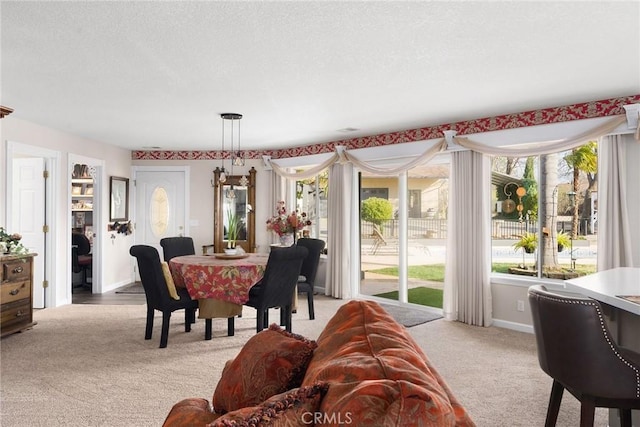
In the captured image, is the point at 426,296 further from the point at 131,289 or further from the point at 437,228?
the point at 131,289

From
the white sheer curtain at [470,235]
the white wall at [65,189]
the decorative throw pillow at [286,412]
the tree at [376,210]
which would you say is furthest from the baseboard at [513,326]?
the white wall at [65,189]

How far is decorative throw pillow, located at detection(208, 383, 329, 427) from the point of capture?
0.91 meters

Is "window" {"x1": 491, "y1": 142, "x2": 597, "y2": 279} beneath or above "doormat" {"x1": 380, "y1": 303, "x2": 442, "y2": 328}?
above

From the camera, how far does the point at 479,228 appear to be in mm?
5055

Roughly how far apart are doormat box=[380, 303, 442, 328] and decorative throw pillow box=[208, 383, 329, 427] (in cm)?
425

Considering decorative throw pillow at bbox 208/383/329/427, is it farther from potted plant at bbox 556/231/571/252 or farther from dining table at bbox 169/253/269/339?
potted plant at bbox 556/231/571/252

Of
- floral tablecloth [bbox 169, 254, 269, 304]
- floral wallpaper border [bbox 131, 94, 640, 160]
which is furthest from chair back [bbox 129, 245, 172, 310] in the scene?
floral wallpaper border [bbox 131, 94, 640, 160]

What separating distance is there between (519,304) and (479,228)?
3.00ft

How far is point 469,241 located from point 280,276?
2249 millimetres

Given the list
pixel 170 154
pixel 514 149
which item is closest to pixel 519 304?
pixel 514 149

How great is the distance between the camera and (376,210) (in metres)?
6.44

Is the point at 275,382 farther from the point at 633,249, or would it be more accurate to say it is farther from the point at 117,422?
the point at 633,249

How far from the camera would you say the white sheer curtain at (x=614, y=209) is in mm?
4125

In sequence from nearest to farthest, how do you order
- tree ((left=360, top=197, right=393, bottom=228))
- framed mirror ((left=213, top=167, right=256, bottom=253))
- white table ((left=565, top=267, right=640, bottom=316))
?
white table ((left=565, top=267, right=640, bottom=316)), tree ((left=360, top=197, right=393, bottom=228)), framed mirror ((left=213, top=167, right=256, bottom=253))
